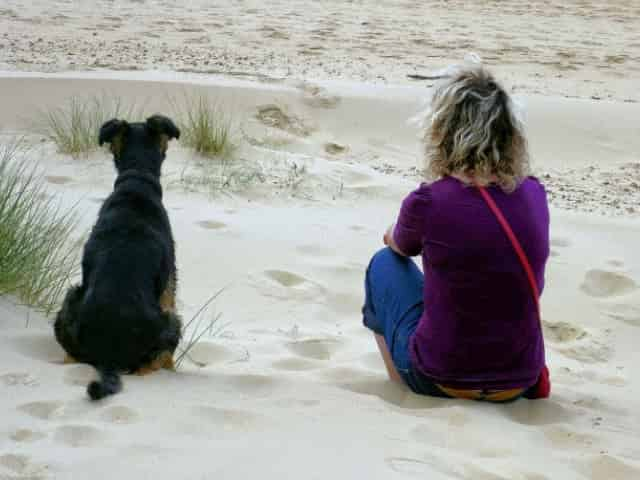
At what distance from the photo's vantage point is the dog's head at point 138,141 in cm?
470

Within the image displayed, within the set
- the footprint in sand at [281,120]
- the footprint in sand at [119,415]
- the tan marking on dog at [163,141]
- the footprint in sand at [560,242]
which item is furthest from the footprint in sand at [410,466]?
the footprint in sand at [281,120]

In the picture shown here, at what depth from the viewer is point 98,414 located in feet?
11.1

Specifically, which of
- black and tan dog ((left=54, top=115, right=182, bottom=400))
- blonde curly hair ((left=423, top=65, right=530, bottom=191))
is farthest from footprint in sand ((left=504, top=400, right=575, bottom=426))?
black and tan dog ((left=54, top=115, right=182, bottom=400))

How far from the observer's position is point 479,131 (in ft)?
12.2

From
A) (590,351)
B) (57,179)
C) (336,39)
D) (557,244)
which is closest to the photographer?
(590,351)

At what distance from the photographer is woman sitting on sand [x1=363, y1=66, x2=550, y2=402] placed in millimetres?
3686

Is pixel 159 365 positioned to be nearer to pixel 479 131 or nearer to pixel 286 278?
pixel 479 131

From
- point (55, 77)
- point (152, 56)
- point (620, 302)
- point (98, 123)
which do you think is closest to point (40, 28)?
point (152, 56)

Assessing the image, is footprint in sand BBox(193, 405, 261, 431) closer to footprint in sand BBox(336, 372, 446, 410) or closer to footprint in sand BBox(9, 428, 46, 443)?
footprint in sand BBox(9, 428, 46, 443)

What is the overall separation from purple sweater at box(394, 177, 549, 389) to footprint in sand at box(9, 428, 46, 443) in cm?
142

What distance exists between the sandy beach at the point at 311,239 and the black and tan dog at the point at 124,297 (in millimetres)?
114

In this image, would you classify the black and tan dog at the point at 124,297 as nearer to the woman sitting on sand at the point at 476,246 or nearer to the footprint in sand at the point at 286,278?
the woman sitting on sand at the point at 476,246

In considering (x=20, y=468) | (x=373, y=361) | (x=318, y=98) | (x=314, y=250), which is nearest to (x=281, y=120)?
(x=318, y=98)

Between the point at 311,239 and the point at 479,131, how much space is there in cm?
261
